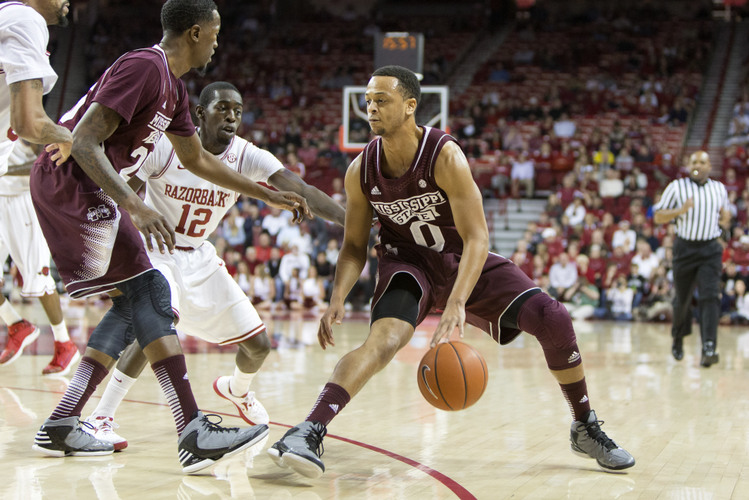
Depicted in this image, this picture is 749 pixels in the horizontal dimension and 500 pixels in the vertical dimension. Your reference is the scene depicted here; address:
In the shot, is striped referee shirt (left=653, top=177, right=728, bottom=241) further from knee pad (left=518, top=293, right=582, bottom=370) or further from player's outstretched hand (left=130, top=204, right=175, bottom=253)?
player's outstretched hand (left=130, top=204, right=175, bottom=253)

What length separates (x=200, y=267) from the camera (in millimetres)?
4824

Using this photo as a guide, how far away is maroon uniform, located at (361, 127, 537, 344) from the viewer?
4.13m

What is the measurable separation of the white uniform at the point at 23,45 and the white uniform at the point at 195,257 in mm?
1082

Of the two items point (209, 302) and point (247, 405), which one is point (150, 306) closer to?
point (209, 302)

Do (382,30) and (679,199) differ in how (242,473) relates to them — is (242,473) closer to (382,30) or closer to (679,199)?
(679,199)

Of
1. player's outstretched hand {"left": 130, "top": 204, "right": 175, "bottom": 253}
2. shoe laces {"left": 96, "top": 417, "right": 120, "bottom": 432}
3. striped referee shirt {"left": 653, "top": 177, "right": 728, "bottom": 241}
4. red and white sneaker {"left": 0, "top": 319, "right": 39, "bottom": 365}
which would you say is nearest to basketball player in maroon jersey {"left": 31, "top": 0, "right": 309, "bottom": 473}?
player's outstretched hand {"left": 130, "top": 204, "right": 175, "bottom": 253}

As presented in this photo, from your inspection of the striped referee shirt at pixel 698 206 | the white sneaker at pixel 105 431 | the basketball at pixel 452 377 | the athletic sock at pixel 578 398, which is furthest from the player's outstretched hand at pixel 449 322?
the striped referee shirt at pixel 698 206

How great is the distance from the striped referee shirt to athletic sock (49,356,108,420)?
593 centimetres

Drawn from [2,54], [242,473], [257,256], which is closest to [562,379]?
[242,473]

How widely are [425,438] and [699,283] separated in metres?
4.58

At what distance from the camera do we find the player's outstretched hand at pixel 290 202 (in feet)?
13.6

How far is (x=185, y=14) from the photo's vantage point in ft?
12.9

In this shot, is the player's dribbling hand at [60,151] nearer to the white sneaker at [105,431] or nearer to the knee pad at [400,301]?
the white sneaker at [105,431]

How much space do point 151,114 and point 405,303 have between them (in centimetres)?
141
